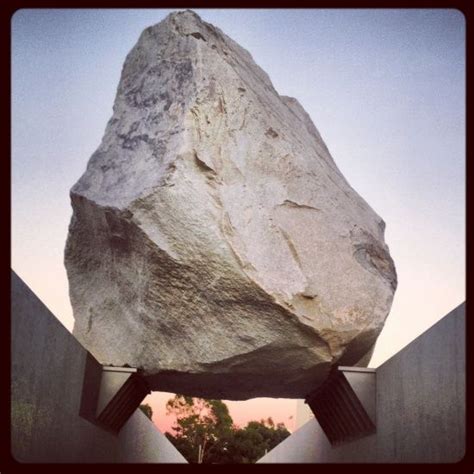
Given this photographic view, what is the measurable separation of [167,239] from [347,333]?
180 centimetres

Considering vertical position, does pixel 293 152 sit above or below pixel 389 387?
above

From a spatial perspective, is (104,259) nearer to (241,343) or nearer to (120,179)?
(120,179)

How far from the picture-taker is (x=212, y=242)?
5.02m

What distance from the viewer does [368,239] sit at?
6035 mm

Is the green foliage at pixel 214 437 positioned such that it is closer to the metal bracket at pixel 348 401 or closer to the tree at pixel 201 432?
the tree at pixel 201 432

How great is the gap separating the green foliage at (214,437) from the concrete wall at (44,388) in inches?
402

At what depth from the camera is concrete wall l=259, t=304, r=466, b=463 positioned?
392 cm

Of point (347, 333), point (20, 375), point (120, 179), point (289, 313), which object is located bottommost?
point (347, 333)

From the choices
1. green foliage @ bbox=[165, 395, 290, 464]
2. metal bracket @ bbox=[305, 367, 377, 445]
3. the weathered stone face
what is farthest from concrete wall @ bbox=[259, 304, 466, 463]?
green foliage @ bbox=[165, 395, 290, 464]

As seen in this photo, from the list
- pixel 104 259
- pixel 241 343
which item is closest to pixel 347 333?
pixel 241 343

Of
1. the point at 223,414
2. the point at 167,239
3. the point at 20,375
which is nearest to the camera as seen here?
the point at 20,375

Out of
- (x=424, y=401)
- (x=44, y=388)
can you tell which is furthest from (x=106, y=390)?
(x=424, y=401)

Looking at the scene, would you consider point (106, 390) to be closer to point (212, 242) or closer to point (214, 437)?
point (212, 242)

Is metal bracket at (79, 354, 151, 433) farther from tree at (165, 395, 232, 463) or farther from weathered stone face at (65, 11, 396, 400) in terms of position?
tree at (165, 395, 232, 463)
